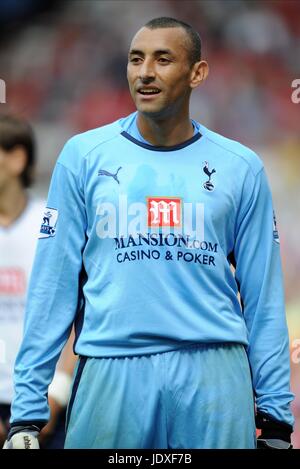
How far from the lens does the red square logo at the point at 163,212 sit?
2.89m

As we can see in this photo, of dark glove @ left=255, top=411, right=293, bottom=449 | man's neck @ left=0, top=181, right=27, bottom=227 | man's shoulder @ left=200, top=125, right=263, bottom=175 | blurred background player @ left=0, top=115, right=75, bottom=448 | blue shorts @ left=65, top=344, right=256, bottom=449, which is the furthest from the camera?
man's neck @ left=0, top=181, right=27, bottom=227

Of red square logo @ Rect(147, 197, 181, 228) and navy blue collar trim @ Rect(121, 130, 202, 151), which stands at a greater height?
navy blue collar trim @ Rect(121, 130, 202, 151)

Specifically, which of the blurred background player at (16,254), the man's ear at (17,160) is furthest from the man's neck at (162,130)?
the man's ear at (17,160)

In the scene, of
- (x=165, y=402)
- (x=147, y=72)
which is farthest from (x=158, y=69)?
(x=165, y=402)

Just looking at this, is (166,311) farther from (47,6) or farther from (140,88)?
(47,6)

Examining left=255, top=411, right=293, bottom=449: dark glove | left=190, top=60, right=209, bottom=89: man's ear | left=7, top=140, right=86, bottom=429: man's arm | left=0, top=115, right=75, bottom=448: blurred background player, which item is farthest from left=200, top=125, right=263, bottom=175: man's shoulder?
left=0, top=115, right=75, bottom=448: blurred background player

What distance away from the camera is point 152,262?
112 inches

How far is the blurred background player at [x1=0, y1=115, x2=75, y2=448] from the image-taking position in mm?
4730

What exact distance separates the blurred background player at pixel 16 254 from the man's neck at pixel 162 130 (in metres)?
1.90

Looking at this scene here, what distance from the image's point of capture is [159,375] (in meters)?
2.80

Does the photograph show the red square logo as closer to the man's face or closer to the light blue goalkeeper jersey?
the light blue goalkeeper jersey

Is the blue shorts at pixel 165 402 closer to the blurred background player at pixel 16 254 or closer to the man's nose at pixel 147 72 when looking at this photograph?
the man's nose at pixel 147 72

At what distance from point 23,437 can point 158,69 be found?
3.44ft

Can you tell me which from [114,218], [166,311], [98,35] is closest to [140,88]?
[114,218]
